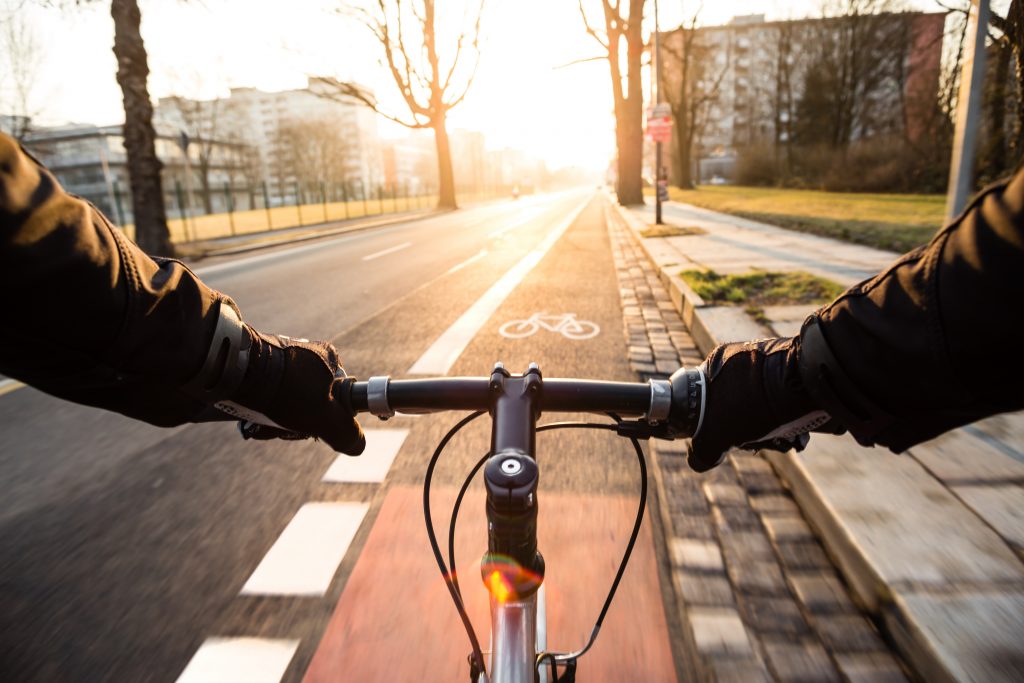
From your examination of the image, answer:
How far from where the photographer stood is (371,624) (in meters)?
1.99

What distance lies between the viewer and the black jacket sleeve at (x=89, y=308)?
0.83 meters

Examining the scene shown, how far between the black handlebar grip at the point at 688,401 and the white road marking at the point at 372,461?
85.6 inches

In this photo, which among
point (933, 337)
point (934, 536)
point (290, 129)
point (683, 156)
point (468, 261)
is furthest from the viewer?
point (290, 129)

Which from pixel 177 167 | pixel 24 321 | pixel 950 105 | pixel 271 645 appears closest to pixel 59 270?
pixel 24 321

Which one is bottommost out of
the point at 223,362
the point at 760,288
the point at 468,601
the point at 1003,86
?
the point at 468,601

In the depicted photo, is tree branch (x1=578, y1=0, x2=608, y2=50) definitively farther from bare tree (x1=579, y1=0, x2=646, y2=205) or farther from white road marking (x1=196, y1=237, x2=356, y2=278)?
white road marking (x1=196, y1=237, x2=356, y2=278)

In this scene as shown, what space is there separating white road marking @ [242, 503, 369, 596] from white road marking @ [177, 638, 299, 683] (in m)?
0.24

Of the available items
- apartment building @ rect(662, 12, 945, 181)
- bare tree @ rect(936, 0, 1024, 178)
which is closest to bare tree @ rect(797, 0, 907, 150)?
→ apartment building @ rect(662, 12, 945, 181)

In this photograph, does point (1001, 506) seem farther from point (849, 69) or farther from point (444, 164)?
point (849, 69)

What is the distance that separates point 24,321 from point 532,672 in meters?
1.02

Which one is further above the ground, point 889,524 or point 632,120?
point 632,120

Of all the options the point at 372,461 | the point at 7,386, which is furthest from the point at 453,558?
the point at 7,386

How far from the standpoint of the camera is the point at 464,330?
230 inches

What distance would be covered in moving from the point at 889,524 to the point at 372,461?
2.39 meters
